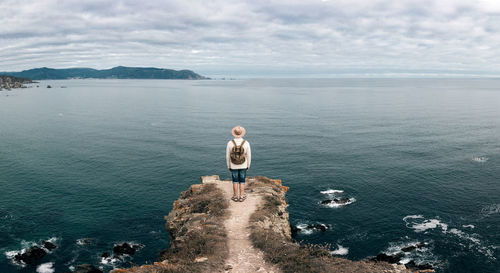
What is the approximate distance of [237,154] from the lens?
18.1 metres

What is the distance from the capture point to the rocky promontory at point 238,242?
44.4 feet

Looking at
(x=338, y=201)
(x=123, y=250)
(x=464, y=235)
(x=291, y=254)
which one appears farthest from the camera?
(x=338, y=201)

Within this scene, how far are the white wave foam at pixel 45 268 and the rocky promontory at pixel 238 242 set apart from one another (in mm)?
14899

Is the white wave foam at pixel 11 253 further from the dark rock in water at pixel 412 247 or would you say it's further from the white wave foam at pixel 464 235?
the white wave foam at pixel 464 235

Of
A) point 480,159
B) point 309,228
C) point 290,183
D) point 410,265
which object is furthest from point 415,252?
point 480,159

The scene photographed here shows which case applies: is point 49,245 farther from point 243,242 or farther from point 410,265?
point 410,265

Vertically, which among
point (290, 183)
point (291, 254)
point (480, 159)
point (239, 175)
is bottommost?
point (290, 183)

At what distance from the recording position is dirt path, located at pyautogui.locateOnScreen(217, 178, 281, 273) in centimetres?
1364

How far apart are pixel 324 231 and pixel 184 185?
2094cm

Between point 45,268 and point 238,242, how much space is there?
22645 millimetres

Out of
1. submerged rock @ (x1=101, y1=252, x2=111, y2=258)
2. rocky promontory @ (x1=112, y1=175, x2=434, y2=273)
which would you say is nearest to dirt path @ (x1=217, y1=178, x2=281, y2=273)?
rocky promontory @ (x1=112, y1=175, x2=434, y2=273)

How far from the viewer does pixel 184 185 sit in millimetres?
43906

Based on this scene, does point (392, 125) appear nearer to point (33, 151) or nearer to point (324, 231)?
point (324, 231)

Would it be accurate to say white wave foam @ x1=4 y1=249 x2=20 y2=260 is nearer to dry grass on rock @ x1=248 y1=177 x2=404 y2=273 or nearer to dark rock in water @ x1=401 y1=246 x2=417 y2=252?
dry grass on rock @ x1=248 y1=177 x2=404 y2=273
